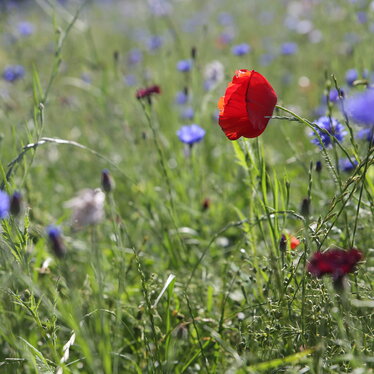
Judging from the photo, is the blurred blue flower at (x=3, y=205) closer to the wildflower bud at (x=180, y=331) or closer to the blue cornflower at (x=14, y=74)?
the wildflower bud at (x=180, y=331)

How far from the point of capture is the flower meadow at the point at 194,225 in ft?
3.11

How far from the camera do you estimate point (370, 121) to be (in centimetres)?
73

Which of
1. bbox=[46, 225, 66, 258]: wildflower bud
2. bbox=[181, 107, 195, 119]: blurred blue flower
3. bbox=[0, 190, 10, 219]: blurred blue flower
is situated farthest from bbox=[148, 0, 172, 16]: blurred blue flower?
bbox=[46, 225, 66, 258]: wildflower bud

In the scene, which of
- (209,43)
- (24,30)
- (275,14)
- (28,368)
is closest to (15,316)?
(28,368)

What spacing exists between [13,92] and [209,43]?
2678mm

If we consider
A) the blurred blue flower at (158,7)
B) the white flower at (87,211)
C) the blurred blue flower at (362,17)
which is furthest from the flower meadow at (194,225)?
the blurred blue flower at (362,17)

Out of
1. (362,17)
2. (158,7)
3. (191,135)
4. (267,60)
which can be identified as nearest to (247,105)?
(191,135)

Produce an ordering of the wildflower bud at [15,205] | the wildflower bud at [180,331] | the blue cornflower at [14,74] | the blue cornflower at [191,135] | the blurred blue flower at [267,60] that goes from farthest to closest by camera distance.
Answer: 1. the blurred blue flower at [267,60]
2. the blue cornflower at [14,74]
3. the blue cornflower at [191,135]
4. the wildflower bud at [180,331]
5. the wildflower bud at [15,205]

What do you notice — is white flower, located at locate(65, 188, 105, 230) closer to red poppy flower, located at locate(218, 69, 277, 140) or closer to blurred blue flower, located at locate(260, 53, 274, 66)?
red poppy flower, located at locate(218, 69, 277, 140)

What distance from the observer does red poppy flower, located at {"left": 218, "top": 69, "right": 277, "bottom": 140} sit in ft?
3.24

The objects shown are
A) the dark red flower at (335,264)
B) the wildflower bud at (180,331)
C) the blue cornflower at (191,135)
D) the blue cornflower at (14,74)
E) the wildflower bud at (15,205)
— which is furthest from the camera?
the blue cornflower at (14,74)

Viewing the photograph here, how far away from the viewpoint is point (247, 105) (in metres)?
0.98

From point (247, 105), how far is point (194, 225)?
98 centimetres

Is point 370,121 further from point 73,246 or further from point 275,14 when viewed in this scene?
point 275,14
